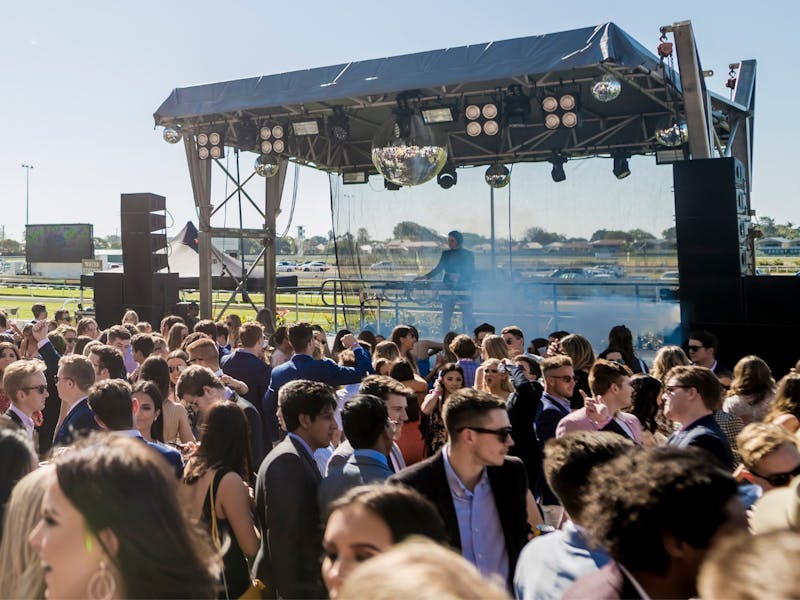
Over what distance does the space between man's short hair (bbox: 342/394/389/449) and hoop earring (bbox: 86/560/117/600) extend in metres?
1.58

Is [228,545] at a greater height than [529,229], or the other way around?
[529,229]

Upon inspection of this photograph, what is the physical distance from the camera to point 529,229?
12984 mm

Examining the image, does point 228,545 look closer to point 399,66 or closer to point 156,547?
point 156,547

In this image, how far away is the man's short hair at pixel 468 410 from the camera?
2859 mm

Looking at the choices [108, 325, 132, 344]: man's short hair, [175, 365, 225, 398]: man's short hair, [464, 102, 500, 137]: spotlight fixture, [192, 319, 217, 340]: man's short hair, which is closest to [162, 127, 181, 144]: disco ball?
[464, 102, 500, 137]: spotlight fixture

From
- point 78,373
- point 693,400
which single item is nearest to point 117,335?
point 78,373

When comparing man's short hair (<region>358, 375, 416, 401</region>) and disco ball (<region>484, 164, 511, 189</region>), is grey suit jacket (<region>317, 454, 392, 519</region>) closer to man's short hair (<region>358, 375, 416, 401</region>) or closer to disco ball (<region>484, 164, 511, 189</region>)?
man's short hair (<region>358, 375, 416, 401</region>)

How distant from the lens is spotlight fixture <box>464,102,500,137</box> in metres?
9.41

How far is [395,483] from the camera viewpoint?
2664mm

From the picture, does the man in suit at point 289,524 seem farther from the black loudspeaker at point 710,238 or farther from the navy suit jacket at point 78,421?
the black loudspeaker at point 710,238

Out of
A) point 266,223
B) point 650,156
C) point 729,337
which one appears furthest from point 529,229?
point 729,337

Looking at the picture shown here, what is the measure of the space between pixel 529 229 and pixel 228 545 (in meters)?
10.8

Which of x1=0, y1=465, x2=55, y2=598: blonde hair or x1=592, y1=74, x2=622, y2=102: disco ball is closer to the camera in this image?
x1=0, y1=465, x2=55, y2=598: blonde hair

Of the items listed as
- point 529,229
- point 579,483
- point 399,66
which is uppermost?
point 399,66
